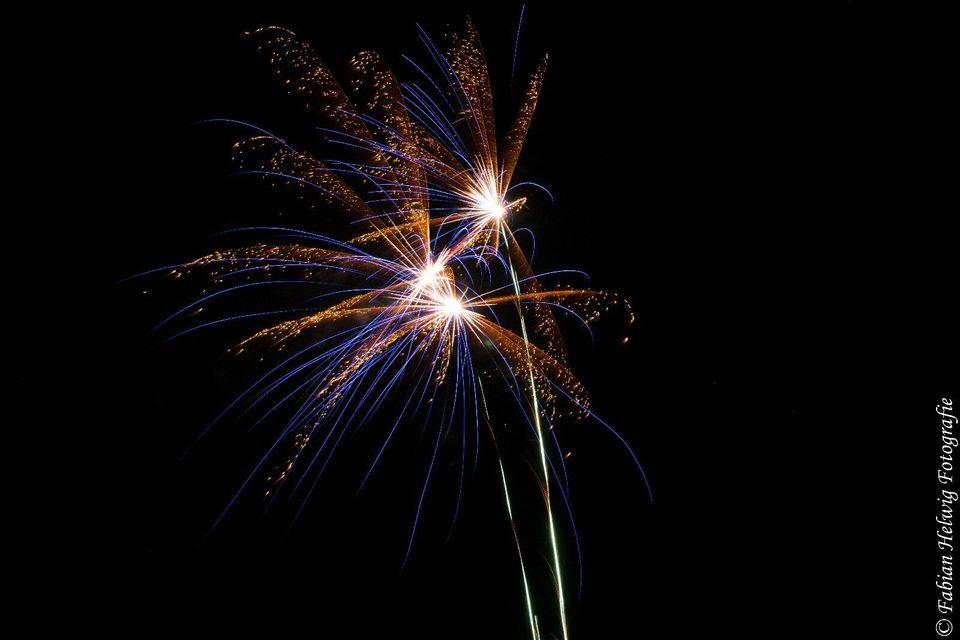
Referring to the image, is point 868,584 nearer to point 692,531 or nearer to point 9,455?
point 692,531

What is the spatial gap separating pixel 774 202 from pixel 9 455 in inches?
233

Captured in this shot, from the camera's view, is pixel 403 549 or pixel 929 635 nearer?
pixel 929 635

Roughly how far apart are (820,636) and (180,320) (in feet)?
16.9

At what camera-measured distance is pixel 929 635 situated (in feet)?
10.8

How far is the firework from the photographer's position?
331 cm

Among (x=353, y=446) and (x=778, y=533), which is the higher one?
(x=778, y=533)

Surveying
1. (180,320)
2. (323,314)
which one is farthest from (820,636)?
(180,320)

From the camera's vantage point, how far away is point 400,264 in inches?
134

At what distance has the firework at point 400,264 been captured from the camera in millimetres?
3307

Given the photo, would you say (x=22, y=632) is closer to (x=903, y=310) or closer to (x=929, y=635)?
(x=929, y=635)

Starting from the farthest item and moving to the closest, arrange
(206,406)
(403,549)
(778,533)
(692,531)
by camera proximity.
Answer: (403,549) → (692,531) → (778,533) → (206,406)

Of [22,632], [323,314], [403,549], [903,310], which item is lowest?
[22,632]

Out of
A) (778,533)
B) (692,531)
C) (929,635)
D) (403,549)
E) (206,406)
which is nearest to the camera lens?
(929,635)

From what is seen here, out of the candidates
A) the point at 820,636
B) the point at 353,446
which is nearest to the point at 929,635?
the point at 820,636
